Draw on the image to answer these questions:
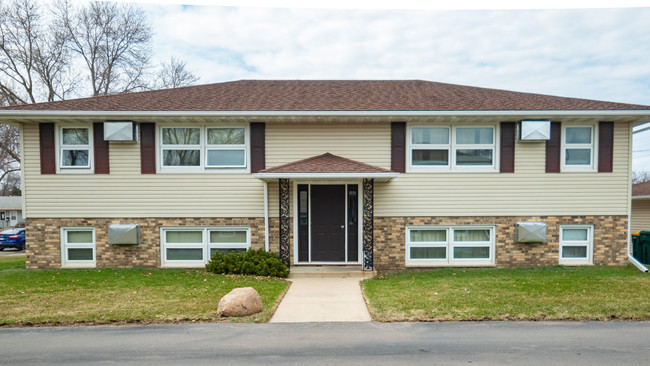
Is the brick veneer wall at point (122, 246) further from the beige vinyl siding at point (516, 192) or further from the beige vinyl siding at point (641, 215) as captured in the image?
the beige vinyl siding at point (641, 215)

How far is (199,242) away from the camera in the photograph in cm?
1010

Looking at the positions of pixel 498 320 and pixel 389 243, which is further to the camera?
pixel 389 243

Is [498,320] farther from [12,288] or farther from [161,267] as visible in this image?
[12,288]

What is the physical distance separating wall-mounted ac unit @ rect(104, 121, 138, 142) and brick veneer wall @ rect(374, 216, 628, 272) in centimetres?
719

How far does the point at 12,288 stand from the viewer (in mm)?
7645

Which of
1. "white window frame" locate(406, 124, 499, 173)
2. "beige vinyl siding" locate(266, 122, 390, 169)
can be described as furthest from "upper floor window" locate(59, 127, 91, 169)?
"white window frame" locate(406, 124, 499, 173)

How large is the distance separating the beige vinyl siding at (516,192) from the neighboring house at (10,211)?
51016 millimetres

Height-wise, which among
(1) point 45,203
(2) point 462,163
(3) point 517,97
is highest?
(3) point 517,97

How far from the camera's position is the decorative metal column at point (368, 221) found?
929 centimetres

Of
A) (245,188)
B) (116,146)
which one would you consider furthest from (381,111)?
(116,146)

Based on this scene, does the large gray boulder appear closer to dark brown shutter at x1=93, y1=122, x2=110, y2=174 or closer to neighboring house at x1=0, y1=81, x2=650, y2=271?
neighboring house at x1=0, y1=81, x2=650, y2=271

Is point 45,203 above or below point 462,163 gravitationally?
below

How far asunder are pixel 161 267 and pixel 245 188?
330 cm

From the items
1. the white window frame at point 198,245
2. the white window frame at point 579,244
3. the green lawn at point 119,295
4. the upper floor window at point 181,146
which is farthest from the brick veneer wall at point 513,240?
the upper floor window at point 181,146
